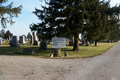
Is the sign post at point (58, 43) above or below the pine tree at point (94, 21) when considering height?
below

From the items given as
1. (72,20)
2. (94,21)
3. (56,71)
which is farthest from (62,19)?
(56,71)

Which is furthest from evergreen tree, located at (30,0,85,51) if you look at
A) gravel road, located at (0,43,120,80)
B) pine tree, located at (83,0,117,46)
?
gravel road, located at (0,43,120,80)

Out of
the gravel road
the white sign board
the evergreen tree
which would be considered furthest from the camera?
the evergreen tree

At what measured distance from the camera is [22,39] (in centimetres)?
3419

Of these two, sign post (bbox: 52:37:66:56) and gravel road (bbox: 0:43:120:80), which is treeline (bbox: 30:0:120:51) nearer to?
sign post (bbox: 52:37:66:56)

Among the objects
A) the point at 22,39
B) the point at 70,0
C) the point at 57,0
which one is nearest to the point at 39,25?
the point at 57,0

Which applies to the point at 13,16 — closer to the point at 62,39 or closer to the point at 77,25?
the point at 62,39

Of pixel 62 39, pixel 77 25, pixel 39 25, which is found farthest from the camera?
pixel 39 25

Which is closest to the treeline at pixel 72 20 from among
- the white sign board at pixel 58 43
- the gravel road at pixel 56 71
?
the white sign board at pixel 58 43

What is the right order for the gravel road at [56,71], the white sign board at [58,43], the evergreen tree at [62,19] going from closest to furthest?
the gravel road at [56,71]
the white sign board at [58,43]
the evergreen tree at [62,19]

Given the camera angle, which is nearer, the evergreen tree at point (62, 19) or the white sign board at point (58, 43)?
the white sign board at point (58, 43)

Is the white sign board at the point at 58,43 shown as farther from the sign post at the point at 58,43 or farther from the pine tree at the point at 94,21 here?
the pine tree at the point at 94,21

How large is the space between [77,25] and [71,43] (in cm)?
1724

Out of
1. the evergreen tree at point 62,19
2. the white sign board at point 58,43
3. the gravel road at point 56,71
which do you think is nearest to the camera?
the gravel road at point 56,71
